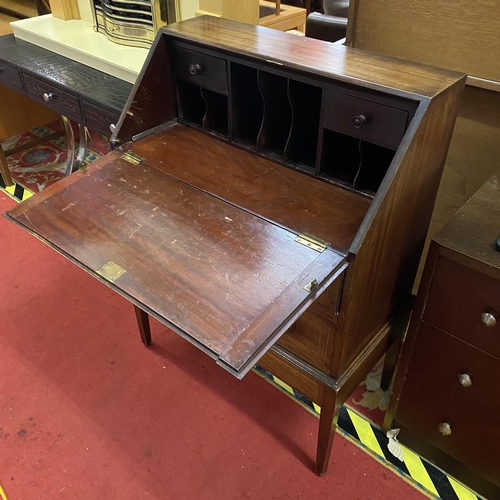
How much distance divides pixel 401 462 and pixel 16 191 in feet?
7.61

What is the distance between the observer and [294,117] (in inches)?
47.9

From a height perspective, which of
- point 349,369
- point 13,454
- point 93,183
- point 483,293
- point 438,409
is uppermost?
point 93,183

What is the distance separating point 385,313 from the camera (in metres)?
1.29

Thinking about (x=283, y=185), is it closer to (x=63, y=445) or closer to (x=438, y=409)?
(x=438, y=409)

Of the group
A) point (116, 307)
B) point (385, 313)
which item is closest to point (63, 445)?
point (116, 307)

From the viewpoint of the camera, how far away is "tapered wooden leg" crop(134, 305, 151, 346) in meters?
1.74

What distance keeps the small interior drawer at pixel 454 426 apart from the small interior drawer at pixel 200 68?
0.95 meters

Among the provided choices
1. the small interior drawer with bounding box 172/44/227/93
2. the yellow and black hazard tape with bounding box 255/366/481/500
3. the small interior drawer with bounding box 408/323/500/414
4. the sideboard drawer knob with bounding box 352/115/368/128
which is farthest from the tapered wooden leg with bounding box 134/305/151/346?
the sideboard drawer knob with bounding box 352/115/368/128

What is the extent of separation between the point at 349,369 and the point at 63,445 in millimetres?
937

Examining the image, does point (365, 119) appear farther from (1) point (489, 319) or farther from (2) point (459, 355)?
(2) point (459, 355)

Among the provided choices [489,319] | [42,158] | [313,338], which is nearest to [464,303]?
[489,319]

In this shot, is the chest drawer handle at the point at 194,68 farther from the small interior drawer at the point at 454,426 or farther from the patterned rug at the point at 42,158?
the patterned rug at the point at 42,158

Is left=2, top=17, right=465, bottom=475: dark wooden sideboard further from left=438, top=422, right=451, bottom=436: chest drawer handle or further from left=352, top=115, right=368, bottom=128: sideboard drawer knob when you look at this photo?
left=438, top=422, right=451, bottom=436: chest drawer handle

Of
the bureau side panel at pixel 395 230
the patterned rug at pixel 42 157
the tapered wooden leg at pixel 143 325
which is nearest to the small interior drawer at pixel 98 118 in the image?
the tapered wooden leg at pixel 143 325
